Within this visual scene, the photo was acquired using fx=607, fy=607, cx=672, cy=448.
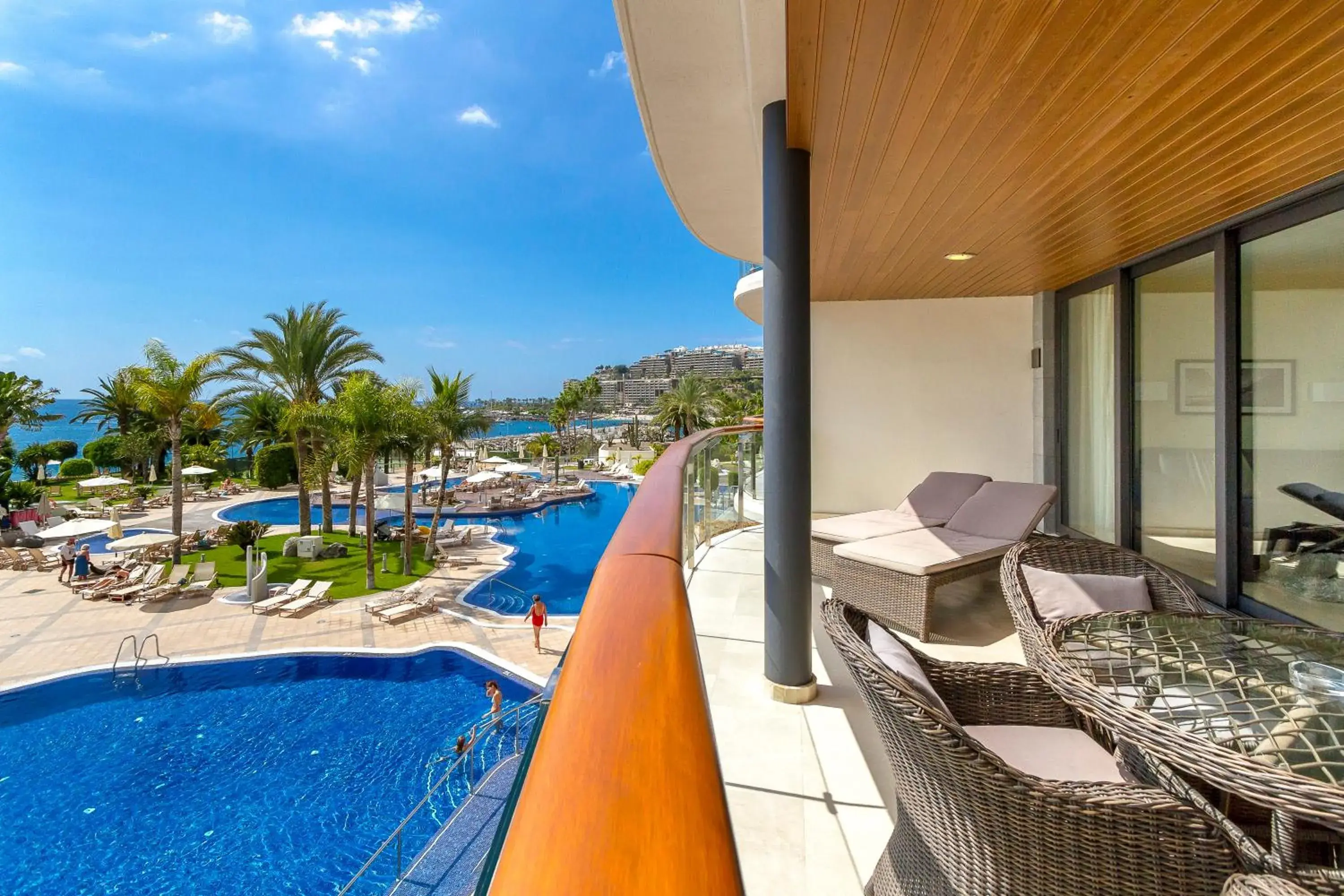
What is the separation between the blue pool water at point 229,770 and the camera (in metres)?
6.81

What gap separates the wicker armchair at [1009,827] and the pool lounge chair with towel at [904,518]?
277 centimetres

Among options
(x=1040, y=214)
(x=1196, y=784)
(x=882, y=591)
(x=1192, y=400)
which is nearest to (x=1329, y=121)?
(x=1040, y=214)

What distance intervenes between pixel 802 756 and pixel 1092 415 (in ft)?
15.9

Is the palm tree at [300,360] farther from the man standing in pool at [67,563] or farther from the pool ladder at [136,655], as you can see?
the pool ladder at [136,655]

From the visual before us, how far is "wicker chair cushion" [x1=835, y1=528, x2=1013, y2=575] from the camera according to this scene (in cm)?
384

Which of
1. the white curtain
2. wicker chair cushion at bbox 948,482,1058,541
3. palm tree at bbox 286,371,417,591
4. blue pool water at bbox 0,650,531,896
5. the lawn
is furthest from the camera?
palm tree at bbox 286,371,417,591

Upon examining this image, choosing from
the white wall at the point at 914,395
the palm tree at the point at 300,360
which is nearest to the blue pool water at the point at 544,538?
the palm tree at the point at 300,360

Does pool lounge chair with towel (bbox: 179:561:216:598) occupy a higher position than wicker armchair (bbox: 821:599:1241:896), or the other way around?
wicker armchair (bbox: 821:599:1241:896)

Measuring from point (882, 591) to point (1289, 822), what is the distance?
2401 mm

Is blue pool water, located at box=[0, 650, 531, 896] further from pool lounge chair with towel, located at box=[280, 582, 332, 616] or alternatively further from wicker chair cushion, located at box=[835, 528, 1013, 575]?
wicker chair cushion, located at box=[835, 528, 1013, 575]

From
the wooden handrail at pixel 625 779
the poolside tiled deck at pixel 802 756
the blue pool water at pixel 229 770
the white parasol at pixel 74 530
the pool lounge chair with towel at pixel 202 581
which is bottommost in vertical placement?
the blue pool water at pixel 229 770

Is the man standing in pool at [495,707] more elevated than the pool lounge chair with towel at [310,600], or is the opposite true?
the pool lounge chair with towel at [310,600]

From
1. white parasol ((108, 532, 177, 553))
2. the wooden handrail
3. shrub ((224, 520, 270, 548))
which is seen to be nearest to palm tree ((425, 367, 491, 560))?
shrub ((224, 520, 270, 548))

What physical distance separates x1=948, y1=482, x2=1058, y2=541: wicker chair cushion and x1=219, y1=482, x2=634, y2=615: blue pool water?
6.78m
